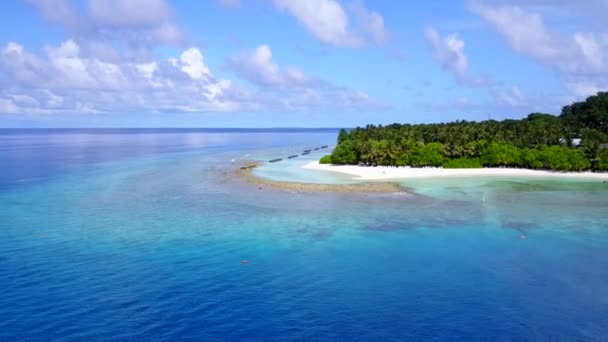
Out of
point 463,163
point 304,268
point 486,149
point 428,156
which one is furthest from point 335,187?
point 304,268

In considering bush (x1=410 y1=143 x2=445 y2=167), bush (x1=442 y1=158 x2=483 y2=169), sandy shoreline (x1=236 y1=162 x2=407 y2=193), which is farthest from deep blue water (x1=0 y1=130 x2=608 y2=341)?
bush (x1=410 y1=143 x2=445 y2=167)

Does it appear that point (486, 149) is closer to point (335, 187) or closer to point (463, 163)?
point (463, 163)

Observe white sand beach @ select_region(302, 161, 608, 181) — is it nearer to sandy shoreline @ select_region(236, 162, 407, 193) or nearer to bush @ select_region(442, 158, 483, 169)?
bush @ select_region(442, 158, 483, 169)

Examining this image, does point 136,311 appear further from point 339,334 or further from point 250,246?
point 250,246

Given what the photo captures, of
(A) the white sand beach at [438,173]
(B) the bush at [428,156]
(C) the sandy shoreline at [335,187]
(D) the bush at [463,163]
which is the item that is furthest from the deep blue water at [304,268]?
(B) the bush at [428,156]

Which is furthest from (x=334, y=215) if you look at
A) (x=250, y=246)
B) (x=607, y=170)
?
(x=607, y=170)
